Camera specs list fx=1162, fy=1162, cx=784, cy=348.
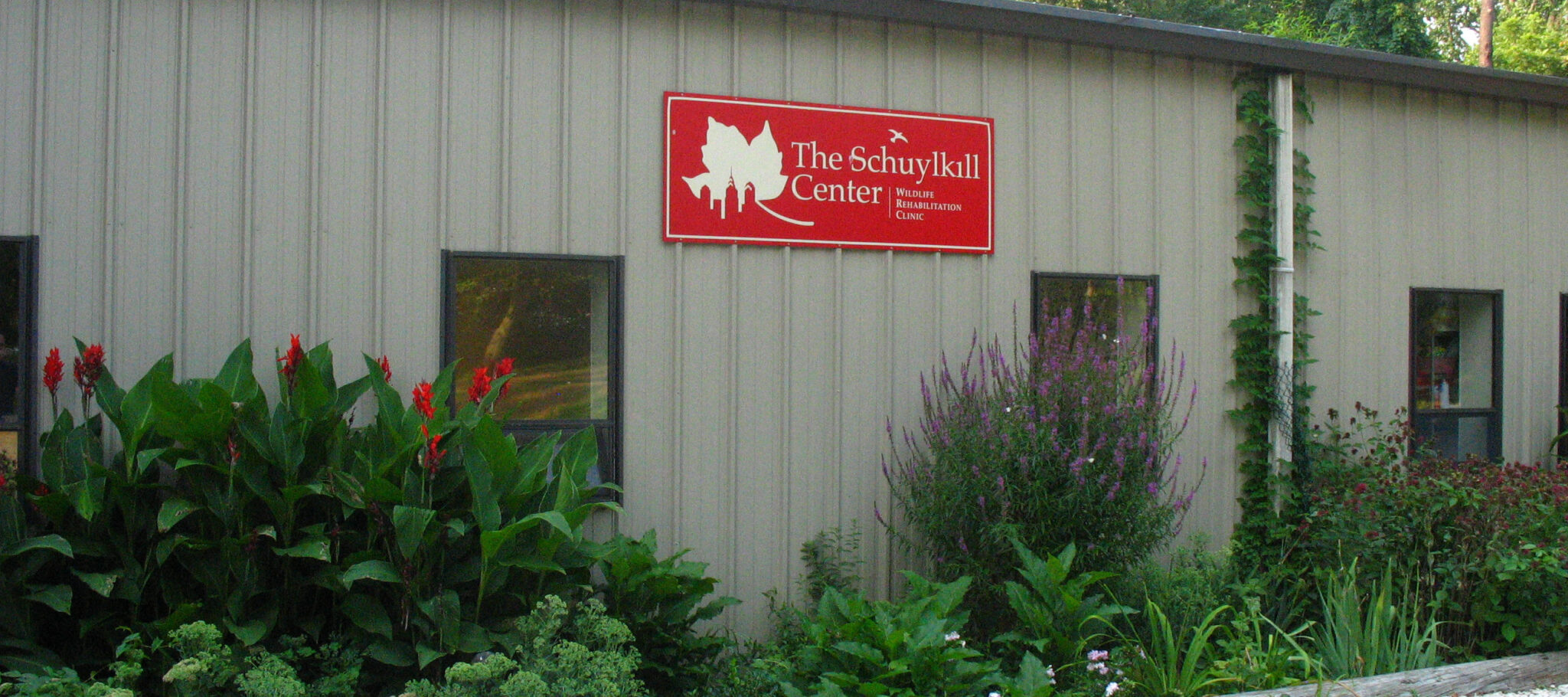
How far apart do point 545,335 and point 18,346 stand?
2.22m

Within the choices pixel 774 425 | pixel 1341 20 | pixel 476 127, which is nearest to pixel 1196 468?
pixel 774 425

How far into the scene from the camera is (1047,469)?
18.5ft

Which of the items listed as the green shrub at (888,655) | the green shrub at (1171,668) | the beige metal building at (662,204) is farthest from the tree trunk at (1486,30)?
the green shrub at (888,655)

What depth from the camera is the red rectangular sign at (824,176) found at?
19.5 feet

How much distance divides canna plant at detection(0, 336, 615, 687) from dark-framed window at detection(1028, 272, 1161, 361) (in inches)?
121

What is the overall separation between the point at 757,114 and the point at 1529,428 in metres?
5.97

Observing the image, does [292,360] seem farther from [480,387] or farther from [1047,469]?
[1047,469]

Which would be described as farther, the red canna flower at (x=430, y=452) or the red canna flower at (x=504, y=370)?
the red canna flower at (x=504, y=370)

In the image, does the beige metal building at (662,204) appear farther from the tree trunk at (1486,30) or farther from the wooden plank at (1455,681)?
the tree trunk at (1486,30)

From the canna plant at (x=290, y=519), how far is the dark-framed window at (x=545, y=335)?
2.04 feet

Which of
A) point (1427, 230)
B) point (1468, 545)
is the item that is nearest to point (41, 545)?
point (1468, 545)

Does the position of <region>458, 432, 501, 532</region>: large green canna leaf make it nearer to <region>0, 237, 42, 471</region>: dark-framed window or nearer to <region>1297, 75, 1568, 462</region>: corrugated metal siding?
<region>0, 237, 42, 471</region>: dark-framed window

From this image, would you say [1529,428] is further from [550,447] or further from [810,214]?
[550,447]

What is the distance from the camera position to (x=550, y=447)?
505cm
